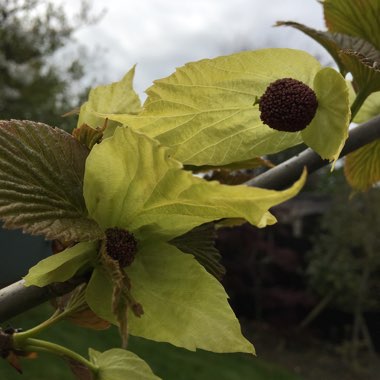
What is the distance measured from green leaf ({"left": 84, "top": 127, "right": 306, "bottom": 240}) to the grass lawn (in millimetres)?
4152

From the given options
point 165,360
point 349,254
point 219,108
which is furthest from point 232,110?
point 349,254

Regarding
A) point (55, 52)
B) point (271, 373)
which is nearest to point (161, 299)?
point (271, 373)

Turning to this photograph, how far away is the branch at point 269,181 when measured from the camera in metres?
0.24

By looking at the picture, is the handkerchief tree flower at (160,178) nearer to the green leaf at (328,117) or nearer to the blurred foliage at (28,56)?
the green leaf at (328,117)

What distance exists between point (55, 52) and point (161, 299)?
24.6 ft

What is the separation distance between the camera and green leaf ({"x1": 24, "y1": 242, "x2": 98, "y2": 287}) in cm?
23

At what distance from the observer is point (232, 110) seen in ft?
0.84

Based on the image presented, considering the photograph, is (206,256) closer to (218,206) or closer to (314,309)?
(218,206)

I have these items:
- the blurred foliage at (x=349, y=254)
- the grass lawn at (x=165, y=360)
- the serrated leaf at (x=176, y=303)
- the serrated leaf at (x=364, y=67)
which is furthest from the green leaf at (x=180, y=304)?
the blurred foliage at (x=349, y=254)

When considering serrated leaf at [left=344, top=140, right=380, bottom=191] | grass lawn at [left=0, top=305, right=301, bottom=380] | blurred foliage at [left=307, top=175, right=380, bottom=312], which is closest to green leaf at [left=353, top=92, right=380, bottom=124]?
serrated leaf at [left=344, top=140, right=380, bottom=191]

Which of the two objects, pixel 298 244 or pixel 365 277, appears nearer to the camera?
pixel 365 277

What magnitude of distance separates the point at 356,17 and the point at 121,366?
0.19 metres

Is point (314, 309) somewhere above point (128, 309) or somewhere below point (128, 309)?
below

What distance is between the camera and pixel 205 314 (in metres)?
0.23
